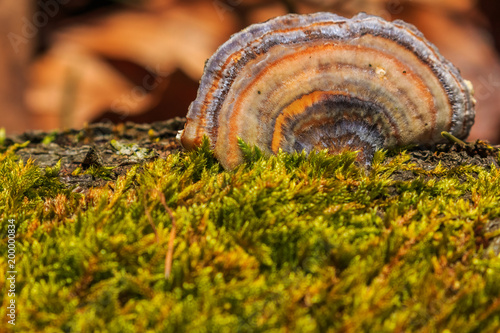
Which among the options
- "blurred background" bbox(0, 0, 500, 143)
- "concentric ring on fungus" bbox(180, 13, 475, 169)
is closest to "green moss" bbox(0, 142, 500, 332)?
"concentric ring on fungus" bbox(180, 13, 475, 169)

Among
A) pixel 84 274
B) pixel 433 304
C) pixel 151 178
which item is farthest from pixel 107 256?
pixel 433 304

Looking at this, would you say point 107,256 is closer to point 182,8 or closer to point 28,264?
point 28,264

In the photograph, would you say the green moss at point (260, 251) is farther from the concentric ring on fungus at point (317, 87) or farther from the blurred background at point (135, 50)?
the blurred background at point (135, 50)

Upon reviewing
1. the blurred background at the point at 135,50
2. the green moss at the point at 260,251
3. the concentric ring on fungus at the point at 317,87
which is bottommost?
the green moss at the point at 260,251

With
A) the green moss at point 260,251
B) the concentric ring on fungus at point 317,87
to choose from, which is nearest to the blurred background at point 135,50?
the concentric ring on fungus at point 317,87

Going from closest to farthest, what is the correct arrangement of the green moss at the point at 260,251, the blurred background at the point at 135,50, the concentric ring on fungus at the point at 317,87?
the green moss at the point at 260,251 < the concentric ring on fungus at the point at 317,87 < the blurred background at the point at 135,50

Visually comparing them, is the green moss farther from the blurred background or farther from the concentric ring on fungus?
the blurred background

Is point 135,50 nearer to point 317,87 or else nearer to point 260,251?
point 317,87
